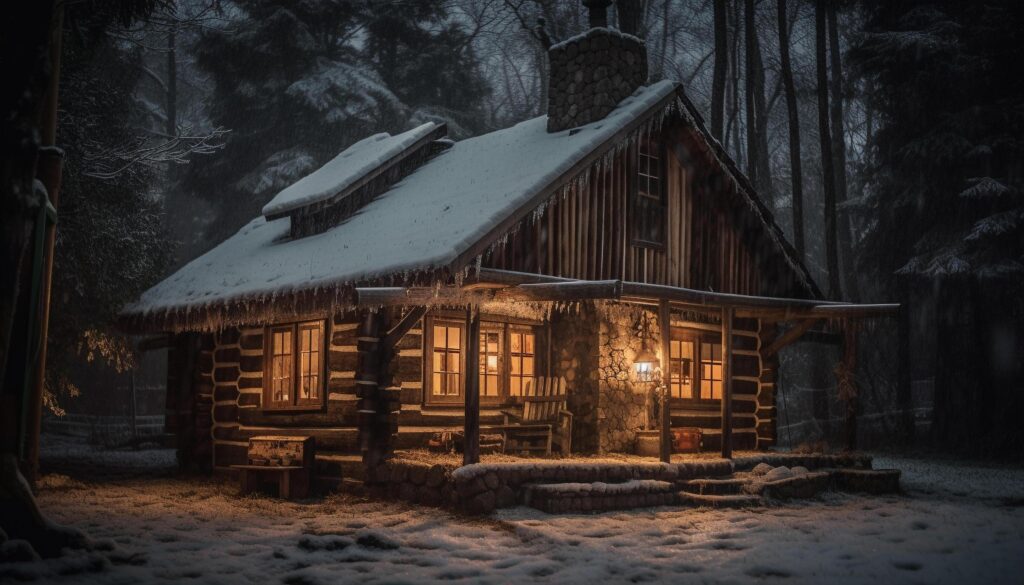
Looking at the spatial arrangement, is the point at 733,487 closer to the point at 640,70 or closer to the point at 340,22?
the point at 640,70

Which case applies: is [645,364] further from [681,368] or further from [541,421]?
[681,368]

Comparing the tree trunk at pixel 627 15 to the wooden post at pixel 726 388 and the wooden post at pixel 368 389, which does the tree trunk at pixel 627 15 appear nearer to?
the wooden post at pixel 726 388

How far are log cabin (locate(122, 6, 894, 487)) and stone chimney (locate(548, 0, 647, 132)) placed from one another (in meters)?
0.04

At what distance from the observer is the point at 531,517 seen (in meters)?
11.1

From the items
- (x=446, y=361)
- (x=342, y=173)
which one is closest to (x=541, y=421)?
(x=446, y=361)

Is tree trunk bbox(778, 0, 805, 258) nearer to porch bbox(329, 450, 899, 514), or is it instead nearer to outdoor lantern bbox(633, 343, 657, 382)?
outdoor lantern bbox(633, 343, 657, 382)

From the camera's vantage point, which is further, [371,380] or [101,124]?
[101,124]

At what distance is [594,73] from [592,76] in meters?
0.06

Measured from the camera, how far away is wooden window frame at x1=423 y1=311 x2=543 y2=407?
14.4m

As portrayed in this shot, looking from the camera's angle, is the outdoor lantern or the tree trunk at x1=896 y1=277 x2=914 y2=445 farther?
the tree trunk at x1=896 y1=277 x2=914 y2=445

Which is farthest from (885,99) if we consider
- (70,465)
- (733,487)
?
(70,465)

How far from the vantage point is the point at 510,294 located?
1212cm

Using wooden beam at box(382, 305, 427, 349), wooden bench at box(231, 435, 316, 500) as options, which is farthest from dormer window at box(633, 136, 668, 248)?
wooden bench at box(231, 435, 316, 500)

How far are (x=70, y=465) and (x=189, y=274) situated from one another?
15.3 ft
